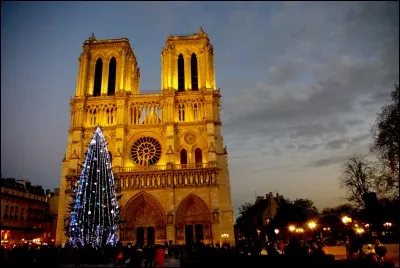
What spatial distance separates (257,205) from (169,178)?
92.7 feet

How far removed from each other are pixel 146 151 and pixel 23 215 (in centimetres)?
1704

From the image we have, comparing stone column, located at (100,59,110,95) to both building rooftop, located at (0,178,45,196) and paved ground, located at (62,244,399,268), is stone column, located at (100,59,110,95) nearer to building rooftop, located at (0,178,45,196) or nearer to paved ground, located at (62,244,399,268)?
building rooftop, located at (0,178,45,196)

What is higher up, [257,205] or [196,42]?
[196,42]

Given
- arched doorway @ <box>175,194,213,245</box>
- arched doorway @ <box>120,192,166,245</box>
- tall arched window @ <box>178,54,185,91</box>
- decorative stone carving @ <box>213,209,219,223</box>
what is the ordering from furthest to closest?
tall arched window @ <box>178,54,185,91</box>, arched doorway @ <box>120,192,166,245</box>, arched doorway @ <box>175,194,213,245</box>, decorative stone carving @ <box>213,209,219,223</box>

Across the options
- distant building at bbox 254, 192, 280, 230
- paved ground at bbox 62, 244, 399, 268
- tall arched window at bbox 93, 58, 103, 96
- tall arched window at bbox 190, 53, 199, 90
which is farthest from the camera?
distant building at bbox 254, 192, 280, 230

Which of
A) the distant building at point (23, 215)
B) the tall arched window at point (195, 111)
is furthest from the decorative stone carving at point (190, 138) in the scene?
the distant building at point (23, 215)

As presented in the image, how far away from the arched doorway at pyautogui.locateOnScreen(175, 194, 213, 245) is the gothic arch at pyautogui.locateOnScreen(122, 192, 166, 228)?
1881mm

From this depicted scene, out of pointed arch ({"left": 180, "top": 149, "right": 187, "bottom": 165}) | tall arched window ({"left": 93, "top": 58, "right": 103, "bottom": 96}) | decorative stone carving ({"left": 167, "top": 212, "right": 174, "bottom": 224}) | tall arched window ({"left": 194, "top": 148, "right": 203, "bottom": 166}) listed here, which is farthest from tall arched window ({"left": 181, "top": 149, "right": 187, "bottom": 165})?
tall arched window ({"left": 93, "top": 58, "right": 103, "bottom": 96})

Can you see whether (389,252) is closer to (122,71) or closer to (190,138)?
(190,138)

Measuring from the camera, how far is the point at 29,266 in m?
12.0

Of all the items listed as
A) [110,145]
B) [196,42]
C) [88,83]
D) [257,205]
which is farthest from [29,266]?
[257,205]

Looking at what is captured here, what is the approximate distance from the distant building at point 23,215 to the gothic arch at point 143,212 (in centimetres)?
1263

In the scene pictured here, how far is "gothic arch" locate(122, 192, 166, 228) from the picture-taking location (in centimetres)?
3384

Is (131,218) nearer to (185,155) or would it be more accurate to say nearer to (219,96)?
(185,155)
